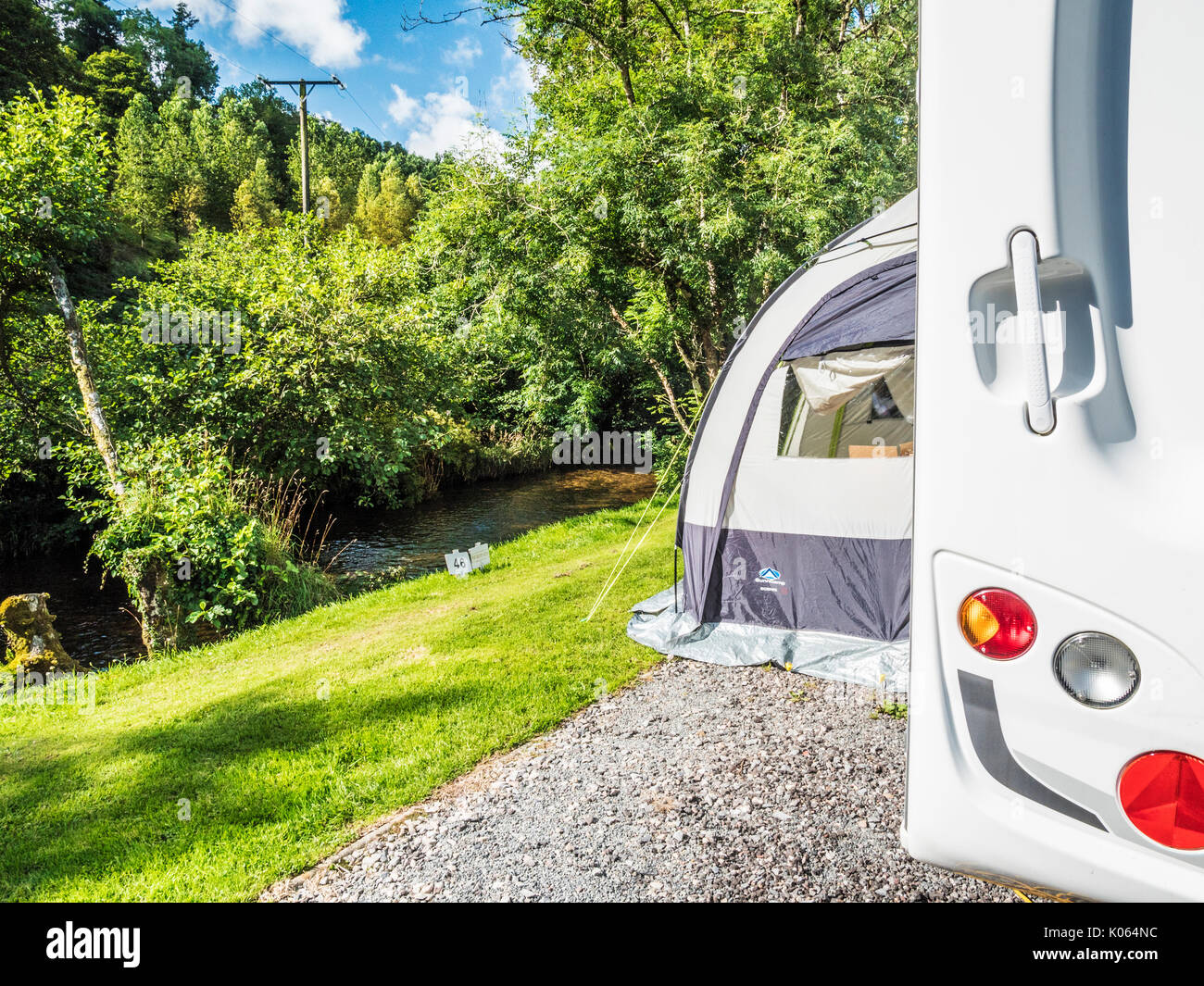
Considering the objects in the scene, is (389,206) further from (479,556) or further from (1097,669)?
(1097,669)

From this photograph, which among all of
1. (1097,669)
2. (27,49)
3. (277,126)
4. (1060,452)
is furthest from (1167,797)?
(277,126)

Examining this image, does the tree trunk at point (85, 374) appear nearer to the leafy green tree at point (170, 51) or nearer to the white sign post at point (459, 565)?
the white sign post at point (459, 565)

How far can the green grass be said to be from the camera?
2908 millimetres

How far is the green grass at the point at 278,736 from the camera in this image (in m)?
2.91

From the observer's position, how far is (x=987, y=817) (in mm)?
1409

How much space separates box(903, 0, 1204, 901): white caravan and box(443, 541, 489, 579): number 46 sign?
25.9 ft

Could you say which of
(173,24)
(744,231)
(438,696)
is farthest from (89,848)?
(173,24)

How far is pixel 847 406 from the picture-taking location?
16.3ft

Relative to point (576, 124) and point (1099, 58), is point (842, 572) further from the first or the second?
point (576, 124)

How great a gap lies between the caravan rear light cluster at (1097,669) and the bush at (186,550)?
8.26 metres

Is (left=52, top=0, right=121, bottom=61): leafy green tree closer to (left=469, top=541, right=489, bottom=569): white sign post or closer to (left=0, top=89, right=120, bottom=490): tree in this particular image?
(left=0, top=89, right=120, bottom=490): tree

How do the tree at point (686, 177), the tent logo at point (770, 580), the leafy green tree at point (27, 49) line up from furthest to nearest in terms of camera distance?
the leafy green tree at point (27, 49), the tree at point (686, 177), the tent logo at point (770, 580)

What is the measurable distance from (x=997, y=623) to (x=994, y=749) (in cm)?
25

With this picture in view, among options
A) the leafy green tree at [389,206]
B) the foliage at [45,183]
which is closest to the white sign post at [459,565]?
the foliage at [45,183]
